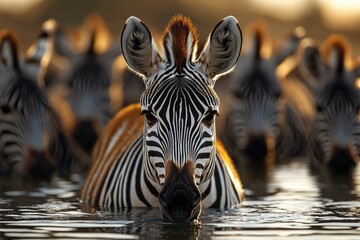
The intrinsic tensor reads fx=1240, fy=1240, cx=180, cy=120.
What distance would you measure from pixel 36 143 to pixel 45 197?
117 inches

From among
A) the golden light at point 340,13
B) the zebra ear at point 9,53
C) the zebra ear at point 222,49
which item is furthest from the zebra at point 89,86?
the golden light at point 340,13

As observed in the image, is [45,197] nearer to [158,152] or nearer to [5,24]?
[158,152]

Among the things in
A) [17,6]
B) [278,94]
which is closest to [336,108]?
[278,94]

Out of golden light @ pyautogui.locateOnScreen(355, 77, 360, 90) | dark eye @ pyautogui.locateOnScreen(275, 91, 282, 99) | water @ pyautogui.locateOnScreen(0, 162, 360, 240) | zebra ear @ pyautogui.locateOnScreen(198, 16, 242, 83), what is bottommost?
water @ pyautogui.locateOnScreen(0, 162, 360, 240)

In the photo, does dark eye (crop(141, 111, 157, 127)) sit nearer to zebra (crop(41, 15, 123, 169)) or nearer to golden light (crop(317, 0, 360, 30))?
zebra (crop(41, 15, 123, 169))

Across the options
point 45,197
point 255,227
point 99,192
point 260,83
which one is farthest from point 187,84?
point 260,83

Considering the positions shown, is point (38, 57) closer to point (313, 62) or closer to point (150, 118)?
point (313, 62)

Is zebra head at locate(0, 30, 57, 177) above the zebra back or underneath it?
above

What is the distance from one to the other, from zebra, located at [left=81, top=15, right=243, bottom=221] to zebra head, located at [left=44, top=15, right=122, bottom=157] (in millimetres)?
10665

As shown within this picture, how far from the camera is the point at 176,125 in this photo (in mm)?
9070

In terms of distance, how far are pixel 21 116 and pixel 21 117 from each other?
21 mm

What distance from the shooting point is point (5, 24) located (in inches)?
2383

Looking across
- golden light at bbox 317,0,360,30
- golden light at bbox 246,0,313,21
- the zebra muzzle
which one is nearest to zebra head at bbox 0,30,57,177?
the zebra muzzle

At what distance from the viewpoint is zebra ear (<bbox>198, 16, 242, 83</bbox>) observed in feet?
31.3
